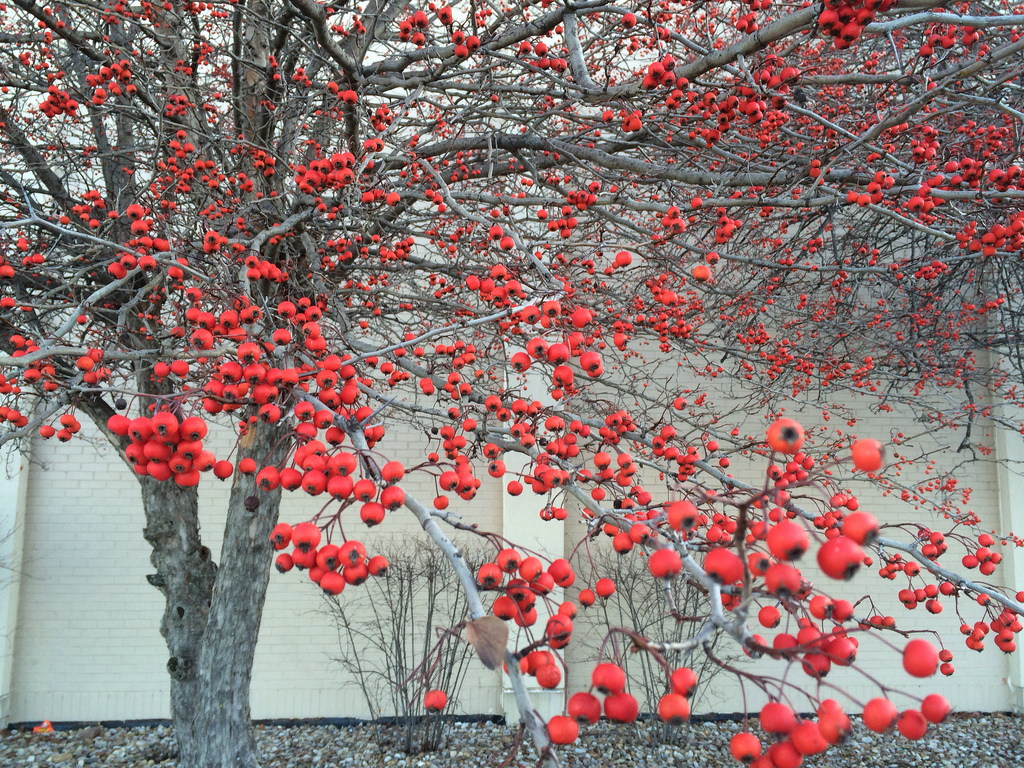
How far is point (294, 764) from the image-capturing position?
5.47m

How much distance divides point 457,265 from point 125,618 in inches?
219

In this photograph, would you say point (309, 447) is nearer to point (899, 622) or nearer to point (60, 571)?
point (60, 571)

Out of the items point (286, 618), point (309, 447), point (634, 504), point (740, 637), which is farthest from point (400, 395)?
point (740, 637)

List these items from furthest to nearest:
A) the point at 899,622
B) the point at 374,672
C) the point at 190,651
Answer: the point at 899,622, the point at 374,672, the point at 190,651

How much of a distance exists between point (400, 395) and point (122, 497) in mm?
3234

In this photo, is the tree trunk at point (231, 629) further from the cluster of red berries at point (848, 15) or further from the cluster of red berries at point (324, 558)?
the cluster of red berries at point (848, 15)

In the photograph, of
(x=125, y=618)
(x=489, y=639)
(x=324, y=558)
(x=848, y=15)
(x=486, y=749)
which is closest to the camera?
(x=489, y=639)

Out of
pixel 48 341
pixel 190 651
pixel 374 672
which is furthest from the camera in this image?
pixel 374 672

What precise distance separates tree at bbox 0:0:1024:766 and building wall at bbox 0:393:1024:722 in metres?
1.95

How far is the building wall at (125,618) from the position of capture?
634cm

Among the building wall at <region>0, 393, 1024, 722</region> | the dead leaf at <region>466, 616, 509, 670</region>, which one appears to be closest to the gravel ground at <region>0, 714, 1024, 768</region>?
the building wall at <region>0, 393, 1024, 722</region>

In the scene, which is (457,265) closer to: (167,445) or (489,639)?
(167,445)

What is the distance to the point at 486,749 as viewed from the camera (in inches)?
230

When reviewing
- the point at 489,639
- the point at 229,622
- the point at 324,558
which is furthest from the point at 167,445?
the point at 229,622
